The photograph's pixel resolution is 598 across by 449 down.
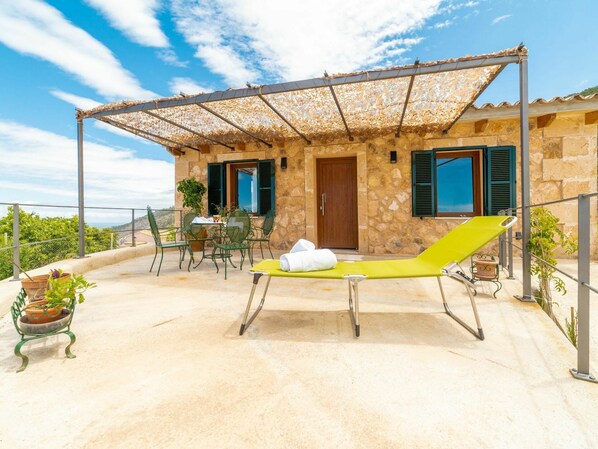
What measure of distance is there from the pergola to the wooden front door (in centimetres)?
65

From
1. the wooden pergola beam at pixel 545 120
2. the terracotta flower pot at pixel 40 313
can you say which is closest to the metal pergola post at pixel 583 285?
the terracotta flower pot at pixel 40 313

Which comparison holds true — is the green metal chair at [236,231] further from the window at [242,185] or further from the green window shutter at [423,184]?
the green window shutter at [423,184]

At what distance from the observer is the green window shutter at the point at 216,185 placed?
6145mm

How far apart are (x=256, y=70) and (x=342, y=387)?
31.7 ft

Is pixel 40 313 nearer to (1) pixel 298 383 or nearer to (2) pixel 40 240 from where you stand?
(1) pixel 298 383

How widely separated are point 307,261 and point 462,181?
4.58 m

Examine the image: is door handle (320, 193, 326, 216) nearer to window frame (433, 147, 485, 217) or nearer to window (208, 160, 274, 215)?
window (208, 160, 274, 215)

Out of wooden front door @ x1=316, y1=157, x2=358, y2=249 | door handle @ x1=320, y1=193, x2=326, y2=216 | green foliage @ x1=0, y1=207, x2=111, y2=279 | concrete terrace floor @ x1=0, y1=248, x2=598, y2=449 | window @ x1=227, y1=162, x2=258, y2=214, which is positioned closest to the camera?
concrete terrace floor @ x1=0, y1=248, x2=598, y2=449

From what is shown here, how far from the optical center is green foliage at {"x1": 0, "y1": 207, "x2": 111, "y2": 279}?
13.4 meters

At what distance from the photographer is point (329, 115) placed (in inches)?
166

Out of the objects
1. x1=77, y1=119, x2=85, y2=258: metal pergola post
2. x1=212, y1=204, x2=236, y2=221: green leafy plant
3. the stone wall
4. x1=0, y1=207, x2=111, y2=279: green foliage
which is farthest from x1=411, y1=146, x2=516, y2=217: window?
x1=0, y1=207, x2=111, y2=279: green foliage

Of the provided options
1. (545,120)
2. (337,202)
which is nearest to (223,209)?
(337,202)

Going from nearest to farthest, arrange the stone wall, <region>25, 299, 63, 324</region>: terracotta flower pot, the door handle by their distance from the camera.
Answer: <region>25, 299, 63, 324</region>: terracotta flower pot, the stone wall, the door handle

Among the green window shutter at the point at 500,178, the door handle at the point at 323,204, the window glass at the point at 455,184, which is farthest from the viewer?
the door handle at the point at 323,204
